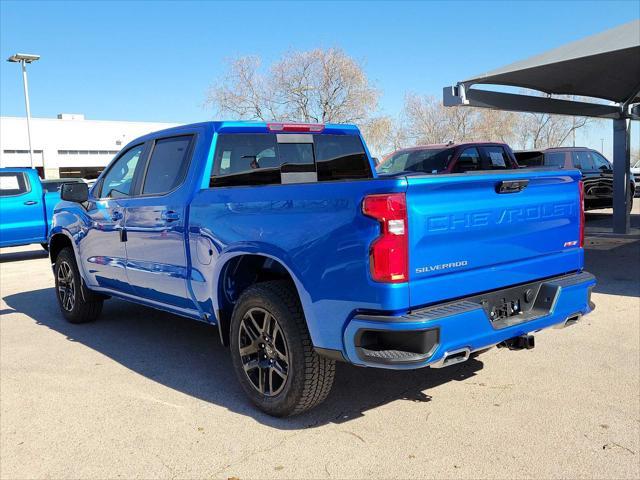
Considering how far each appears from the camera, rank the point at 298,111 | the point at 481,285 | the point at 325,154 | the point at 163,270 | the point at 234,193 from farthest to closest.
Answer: the point at 298,111
the point at 325,154
the point at 163,270
the point at 234,193
the point at 481,285

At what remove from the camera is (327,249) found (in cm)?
333

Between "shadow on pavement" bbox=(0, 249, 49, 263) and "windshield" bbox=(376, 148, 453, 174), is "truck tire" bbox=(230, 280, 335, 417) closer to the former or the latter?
"windshield" bbox=(376, 148, 453, 174)

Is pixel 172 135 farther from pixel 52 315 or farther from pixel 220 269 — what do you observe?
pixel 52 315

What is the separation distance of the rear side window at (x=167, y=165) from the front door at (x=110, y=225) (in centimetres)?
23

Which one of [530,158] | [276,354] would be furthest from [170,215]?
[530,158]

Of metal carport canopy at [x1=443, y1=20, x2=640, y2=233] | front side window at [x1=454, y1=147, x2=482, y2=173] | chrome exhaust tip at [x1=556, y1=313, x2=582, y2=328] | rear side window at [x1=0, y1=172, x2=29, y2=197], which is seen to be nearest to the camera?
chrome exhaust tip at [x1=556, y1=313, x2=582, y2=328]

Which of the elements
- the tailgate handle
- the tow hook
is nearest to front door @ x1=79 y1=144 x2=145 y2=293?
the tailgate handle

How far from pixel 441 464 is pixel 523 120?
65.9m

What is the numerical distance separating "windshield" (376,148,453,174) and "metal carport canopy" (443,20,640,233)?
135 centimetres

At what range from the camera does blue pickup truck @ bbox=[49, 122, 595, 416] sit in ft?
10.4

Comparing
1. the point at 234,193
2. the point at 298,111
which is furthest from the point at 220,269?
the point at 298,111

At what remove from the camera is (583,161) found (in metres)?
15.6

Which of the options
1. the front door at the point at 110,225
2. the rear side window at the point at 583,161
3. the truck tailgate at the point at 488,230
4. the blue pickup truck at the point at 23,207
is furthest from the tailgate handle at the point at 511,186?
the rear side window at the point at 583,161

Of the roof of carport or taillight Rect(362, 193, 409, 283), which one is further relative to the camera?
the roof of carport
